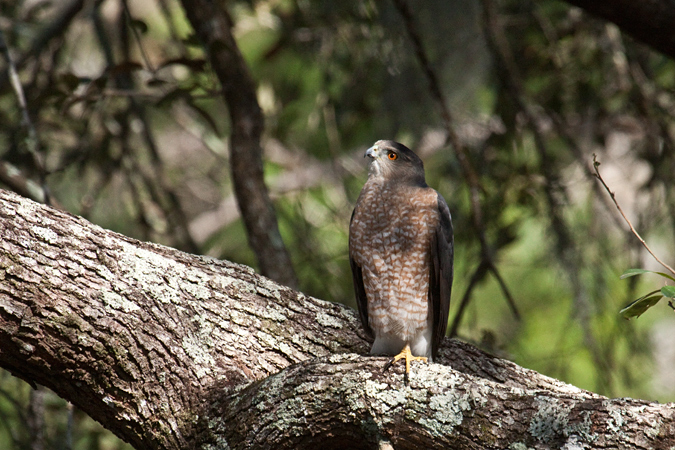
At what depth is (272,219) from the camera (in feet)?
11.7

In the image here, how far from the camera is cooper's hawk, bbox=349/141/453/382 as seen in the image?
10.2ft

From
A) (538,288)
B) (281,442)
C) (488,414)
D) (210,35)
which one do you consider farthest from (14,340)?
(538,288)

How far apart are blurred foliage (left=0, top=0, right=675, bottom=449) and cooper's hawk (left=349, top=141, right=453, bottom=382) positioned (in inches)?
22.2

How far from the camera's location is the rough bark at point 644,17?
3.19m

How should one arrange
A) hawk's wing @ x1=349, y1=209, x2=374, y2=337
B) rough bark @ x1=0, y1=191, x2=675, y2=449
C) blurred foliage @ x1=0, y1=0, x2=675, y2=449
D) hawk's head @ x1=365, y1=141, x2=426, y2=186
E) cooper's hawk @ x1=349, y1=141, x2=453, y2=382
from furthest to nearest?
1. blurred foliage @ x1=0, y1=0, x2=675, y2=449
2. hawk's head @ x1=365, y1=141, x2=426, y2=186
3. hawk's wing @ x1=349, y1=209, x2=374, y2=337
4. cooper's hawk @ x1=349, y1=141, x2=453, y2=382
5. rough bark @ x1=0, y1=191, x2=675, y2=449

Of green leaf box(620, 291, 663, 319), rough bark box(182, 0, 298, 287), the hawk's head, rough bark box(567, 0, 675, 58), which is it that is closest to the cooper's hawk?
the hawk's head

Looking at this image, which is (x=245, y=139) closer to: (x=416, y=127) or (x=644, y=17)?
(x=416, y=127)

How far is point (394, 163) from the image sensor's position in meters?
3.51

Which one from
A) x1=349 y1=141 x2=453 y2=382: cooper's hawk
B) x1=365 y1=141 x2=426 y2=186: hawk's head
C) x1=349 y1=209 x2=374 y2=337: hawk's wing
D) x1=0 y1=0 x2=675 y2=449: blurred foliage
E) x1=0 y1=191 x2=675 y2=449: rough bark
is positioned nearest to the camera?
x1=0 y1=191 x2=675 y2=449: rough bark

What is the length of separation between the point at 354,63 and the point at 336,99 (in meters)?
0.35

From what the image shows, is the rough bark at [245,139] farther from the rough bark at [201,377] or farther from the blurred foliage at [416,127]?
the rough bark at [201,377]

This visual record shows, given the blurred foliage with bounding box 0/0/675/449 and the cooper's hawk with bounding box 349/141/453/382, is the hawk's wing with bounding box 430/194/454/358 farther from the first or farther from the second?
the blurred foliage with bounding box 0/0/675/449

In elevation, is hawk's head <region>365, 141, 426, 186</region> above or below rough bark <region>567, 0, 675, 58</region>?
below

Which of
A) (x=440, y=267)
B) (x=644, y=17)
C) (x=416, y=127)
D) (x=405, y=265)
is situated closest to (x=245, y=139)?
(x=405, y=265)
